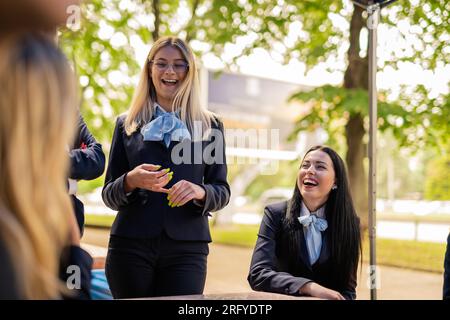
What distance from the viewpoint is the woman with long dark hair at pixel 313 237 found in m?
2.75

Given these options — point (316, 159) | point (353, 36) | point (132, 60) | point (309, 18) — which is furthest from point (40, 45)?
point (132, 60)

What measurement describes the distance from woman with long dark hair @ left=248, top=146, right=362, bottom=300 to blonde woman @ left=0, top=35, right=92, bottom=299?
1645 mm

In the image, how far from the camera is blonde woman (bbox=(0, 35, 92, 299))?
1.00m

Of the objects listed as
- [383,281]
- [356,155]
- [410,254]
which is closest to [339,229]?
[383,281]

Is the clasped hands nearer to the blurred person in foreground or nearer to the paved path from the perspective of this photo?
the blurred person in foreground

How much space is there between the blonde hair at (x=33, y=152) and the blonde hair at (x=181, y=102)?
5.13ft

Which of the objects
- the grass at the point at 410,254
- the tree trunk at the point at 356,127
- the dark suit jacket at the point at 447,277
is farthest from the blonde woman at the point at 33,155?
the grass at the point at 410,254

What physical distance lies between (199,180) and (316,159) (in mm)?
700

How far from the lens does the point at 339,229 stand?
283 cm

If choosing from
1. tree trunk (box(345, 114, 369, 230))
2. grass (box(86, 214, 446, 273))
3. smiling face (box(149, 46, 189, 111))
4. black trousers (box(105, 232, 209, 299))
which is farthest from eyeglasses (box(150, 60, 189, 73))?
grass (box(86, 214, 446, 273))

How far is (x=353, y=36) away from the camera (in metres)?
9.68

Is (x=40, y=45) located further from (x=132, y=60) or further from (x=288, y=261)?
(x=132, y=60)

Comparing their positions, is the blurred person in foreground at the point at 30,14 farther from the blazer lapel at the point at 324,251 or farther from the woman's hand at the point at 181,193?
the blazer lapel at the point at 324,251

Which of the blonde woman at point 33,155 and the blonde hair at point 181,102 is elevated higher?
the blonde hair at point 181,102
